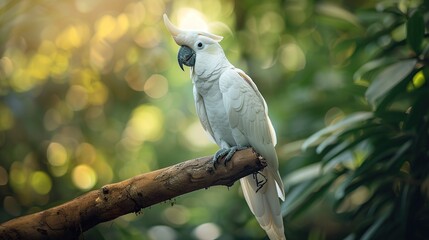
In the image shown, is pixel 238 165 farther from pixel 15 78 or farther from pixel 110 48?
pixel 15 78

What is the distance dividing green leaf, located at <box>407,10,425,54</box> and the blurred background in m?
0.40

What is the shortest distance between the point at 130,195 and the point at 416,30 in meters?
1.20

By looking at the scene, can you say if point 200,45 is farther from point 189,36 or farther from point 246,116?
point 246,116

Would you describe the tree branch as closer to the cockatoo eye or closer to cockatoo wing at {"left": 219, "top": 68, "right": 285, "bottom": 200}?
cockatoo wing at {"left": 219, "top": 68, "right": 285, "bottom": 200}

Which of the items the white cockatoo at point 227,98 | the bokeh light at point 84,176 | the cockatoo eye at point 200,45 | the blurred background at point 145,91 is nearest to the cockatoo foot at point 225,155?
the white cockatoo at point 227,98

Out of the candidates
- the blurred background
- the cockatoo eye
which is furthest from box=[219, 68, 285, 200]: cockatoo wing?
the blurred background

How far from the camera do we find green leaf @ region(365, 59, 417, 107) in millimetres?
1915

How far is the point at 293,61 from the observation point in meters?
3.51

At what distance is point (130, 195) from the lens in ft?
5.06

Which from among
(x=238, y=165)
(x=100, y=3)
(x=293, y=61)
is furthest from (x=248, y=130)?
(x=293, y=61)

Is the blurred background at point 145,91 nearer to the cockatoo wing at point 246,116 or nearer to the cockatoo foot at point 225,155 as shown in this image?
the cockatoo wing at point 246,116

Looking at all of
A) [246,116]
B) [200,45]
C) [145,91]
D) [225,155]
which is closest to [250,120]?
[246,116]

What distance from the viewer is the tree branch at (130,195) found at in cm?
146

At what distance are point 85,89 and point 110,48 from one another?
28 cm
